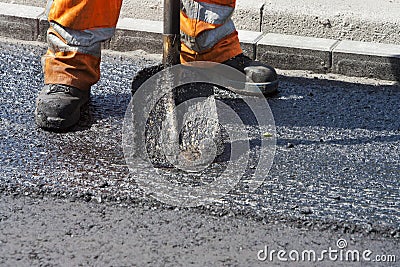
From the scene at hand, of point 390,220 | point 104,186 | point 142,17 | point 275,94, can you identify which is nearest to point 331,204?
point 390,220

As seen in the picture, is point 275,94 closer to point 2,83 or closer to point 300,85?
point 300,85

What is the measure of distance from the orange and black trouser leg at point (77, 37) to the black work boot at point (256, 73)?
0.72 metres

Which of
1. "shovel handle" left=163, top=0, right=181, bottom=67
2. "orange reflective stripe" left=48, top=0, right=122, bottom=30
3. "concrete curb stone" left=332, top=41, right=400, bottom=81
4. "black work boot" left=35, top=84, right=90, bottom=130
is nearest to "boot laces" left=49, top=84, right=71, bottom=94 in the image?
"black work boot" left=35, top=84, right=90, bottom=130

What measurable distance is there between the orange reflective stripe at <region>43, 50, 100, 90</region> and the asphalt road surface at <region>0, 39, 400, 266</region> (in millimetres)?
181

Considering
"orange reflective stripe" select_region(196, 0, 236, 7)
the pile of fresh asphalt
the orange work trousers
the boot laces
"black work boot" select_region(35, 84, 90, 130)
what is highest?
"orange reflective stripe" select_region(196, 0, 236, 7)

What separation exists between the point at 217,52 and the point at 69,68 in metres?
0.77

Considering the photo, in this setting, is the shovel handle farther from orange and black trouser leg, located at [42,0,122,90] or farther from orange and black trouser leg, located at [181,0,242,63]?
orange and black trouser leg, located at [181,0,242,63]

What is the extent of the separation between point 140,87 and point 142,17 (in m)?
1.56

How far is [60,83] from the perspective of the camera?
12.2ft

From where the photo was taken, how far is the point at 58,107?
357 cm

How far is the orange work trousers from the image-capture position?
3.60 meters

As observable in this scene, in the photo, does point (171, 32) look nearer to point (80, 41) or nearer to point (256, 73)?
point (80, 41)

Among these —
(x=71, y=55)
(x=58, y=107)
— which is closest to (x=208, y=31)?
(x=71, y=55)

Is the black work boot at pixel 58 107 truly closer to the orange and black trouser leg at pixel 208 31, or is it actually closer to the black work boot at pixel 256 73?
the orange and black trouser leg at pixel 208 31
